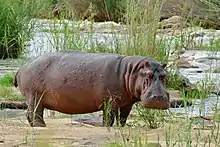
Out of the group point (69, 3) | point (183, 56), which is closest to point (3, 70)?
point (183, 56)

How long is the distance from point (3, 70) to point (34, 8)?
3183mm

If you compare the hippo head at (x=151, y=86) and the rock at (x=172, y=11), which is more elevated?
the hippo head at (x=151, y=86)

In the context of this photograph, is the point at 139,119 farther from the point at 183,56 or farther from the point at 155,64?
the point at 183,56

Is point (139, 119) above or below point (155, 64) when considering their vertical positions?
below

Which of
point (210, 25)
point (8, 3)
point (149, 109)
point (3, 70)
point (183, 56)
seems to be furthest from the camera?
point (210, 25)

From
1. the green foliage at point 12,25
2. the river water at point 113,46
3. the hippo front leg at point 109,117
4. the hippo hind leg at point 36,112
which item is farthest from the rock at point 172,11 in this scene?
the hippo front leg at point 109,117

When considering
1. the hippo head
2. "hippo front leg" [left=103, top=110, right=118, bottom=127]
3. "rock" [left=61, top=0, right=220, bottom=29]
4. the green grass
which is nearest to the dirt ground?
"hippo front leg" [left=103, top=110, right=118, bottom=127]

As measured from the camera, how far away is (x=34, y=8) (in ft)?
42.6

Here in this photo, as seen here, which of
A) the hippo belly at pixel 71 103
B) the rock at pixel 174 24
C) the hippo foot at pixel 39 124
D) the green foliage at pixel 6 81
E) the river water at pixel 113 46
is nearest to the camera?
the hippo belly at pixel 71 103

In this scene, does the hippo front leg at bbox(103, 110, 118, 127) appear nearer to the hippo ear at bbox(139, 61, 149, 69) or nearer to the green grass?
the hippo ear at bbox(139, 61, 149, 69)

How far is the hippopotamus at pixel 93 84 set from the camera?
475cm

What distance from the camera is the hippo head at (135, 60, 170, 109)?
460 centimetres

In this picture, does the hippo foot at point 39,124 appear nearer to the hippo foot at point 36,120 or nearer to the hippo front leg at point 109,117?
the hippo foot at point 36,120

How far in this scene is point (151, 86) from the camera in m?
4.68
